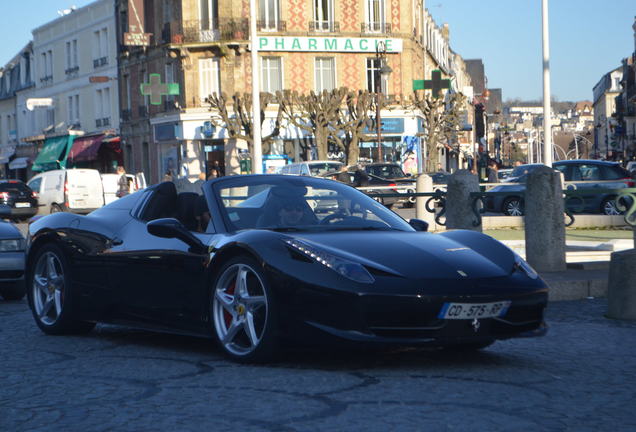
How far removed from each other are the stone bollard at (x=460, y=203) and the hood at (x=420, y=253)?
5477 millimetres

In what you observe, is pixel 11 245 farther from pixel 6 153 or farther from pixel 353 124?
pixel 6 153

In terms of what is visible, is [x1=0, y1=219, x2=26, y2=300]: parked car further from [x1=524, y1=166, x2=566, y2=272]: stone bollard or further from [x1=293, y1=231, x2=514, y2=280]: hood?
[x1=293, y1=231, x2=514, y2=280]: hood

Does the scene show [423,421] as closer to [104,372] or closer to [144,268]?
[104,372]

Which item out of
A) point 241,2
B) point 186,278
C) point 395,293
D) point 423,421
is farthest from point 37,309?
point 241,2

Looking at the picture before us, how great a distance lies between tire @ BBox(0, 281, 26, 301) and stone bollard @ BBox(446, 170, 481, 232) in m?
4.87

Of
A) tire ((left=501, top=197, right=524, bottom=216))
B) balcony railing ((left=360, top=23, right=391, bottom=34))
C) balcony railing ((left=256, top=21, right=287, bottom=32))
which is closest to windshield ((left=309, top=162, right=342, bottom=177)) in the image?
balcony railing ((left=256, top=21, right=287, bottom=32))

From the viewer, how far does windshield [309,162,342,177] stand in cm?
3938

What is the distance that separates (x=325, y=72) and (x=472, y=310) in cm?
4791

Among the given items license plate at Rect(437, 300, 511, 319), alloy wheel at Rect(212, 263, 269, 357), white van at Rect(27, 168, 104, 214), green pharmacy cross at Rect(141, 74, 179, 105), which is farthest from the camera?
green pharmacy cross at Rect(141, 74, 179, 105)

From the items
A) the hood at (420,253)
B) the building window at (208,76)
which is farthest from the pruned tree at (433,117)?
the hood at (420,253)

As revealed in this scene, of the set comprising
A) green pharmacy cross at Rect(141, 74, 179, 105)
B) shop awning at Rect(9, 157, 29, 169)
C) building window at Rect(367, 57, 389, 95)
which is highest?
building window at Rect(367, 57, 389, 95)

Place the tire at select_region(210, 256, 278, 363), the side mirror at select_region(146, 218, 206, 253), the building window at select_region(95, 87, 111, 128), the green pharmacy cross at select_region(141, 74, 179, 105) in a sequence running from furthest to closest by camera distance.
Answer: the building window at select_region(95, 87, 111, 128) → the green pharmacy cross at select_region(141, 74, 179, 105) → the side mirror at select_region(146, 218, 206, 253) → the tire at select_region(210, 256, 278, 363)

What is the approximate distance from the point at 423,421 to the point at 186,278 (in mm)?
2665

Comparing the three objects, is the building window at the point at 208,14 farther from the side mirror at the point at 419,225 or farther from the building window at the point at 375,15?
the side mirror at the point at 419,225
